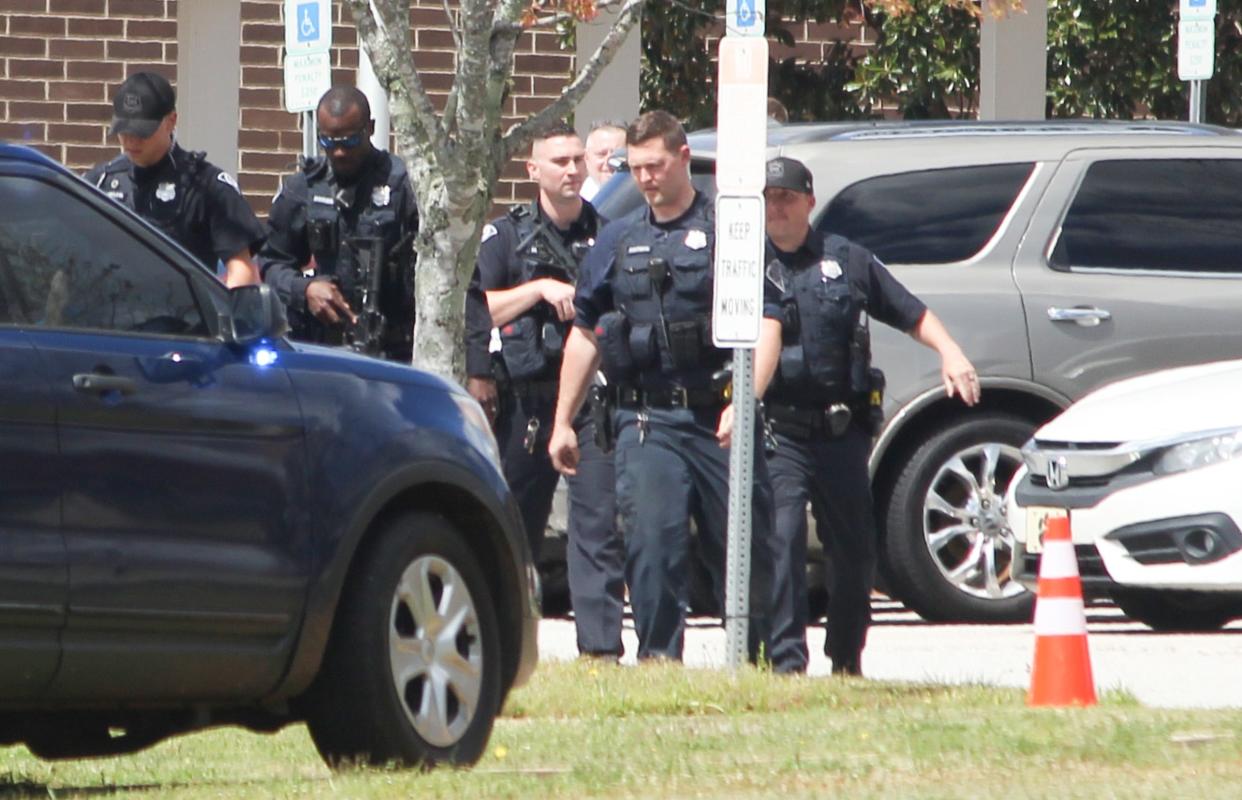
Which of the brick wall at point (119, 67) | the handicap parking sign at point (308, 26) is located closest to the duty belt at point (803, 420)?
the handicap parking sign at point (308, 26)

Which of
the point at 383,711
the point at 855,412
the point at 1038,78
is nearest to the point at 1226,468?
the point at 855,412

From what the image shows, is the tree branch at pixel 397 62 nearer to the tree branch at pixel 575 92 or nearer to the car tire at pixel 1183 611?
the tree branch at pixel 575 92

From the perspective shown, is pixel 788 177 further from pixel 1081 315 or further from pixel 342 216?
pixel 1081 315

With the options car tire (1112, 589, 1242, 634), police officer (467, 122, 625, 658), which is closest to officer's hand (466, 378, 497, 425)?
police officer (467, 122, 625, 658)

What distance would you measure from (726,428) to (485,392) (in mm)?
1392

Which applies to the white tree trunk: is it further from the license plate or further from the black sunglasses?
the license plate

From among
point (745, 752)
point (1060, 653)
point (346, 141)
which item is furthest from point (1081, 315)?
point (745, 752)

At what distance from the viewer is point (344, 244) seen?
10.5 m

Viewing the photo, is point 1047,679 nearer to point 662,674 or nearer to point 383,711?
point 662,674

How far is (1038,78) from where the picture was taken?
19375 millimetres

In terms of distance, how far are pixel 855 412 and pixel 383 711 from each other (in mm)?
2907

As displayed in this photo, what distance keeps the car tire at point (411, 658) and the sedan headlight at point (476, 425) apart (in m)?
0.23

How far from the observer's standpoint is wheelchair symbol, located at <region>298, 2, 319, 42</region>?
12.9 m

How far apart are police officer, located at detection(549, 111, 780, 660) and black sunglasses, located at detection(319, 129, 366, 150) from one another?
105 centimetres
